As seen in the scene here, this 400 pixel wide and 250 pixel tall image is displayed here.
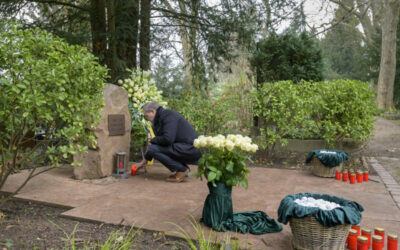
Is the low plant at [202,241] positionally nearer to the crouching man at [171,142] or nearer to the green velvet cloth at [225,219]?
the green velvet cloth at [225,219]

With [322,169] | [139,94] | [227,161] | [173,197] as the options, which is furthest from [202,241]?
[139,94]

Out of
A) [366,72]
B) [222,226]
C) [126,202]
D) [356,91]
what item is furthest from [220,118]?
[366,72]

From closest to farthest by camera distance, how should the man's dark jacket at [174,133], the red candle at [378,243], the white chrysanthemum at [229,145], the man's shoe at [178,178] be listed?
the red candle at [378,243], the white chrysanthemum at [229,145], the man's dark jacket at [174,133], the man's shoe at [178,178]

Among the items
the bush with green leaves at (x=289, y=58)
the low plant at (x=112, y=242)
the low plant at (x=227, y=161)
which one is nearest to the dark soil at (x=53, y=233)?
the low plant at (x=112, y=242)

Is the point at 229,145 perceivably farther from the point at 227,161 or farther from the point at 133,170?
the point at 133,170

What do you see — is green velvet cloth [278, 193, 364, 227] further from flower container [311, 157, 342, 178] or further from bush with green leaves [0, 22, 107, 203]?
flower container [311, 157, 342, 178]

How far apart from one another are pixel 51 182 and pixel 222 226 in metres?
2.97

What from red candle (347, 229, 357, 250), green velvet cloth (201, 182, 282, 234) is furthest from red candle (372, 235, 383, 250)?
green velvet cloth (201, 182, 282, 234)

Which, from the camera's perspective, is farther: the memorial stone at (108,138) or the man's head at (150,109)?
the memorial stone at (108,138)

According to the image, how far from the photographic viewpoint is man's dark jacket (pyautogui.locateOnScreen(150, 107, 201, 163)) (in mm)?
4922

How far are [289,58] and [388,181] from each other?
394 centimetres

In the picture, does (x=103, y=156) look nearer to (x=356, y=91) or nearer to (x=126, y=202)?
(x=126, y=202)

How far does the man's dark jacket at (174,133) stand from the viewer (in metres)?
4.92

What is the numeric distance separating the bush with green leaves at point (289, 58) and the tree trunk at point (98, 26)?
12.2 feet
